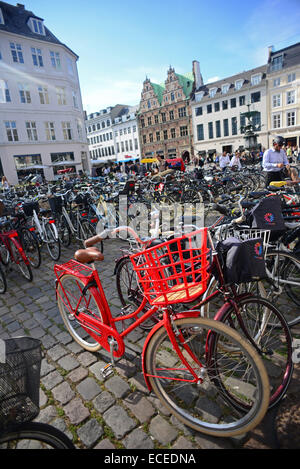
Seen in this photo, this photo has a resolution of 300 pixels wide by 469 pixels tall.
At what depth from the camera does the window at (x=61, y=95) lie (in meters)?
30.2

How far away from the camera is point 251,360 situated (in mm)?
1618

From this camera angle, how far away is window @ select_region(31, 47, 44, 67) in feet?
93.3

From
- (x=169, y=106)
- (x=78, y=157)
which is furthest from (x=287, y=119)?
(x=78, y=157)

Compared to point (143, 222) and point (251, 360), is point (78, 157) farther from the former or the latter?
point (251, 360)

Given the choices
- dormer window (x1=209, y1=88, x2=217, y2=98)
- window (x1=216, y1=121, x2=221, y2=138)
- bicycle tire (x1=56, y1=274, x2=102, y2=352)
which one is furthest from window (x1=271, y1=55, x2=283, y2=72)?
bicycle tire (x1=56, y1=274, x2=102, y2=352)

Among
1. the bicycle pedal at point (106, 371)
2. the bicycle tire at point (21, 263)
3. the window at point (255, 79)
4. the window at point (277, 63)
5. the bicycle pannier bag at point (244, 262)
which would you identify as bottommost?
the bicycle pedal at point (106, 371)

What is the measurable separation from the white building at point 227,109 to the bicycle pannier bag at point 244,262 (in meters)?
39.0

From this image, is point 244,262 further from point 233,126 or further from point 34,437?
point 233,126

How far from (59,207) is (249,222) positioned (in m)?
4.77

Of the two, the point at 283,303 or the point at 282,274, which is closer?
the point at 282,274

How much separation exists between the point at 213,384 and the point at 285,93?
1665 inches

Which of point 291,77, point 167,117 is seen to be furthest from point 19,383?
point 167,117

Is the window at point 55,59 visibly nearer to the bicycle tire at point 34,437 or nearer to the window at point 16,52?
the window at point 16,52

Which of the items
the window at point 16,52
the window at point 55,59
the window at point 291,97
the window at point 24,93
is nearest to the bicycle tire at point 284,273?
the window at point 24,93
